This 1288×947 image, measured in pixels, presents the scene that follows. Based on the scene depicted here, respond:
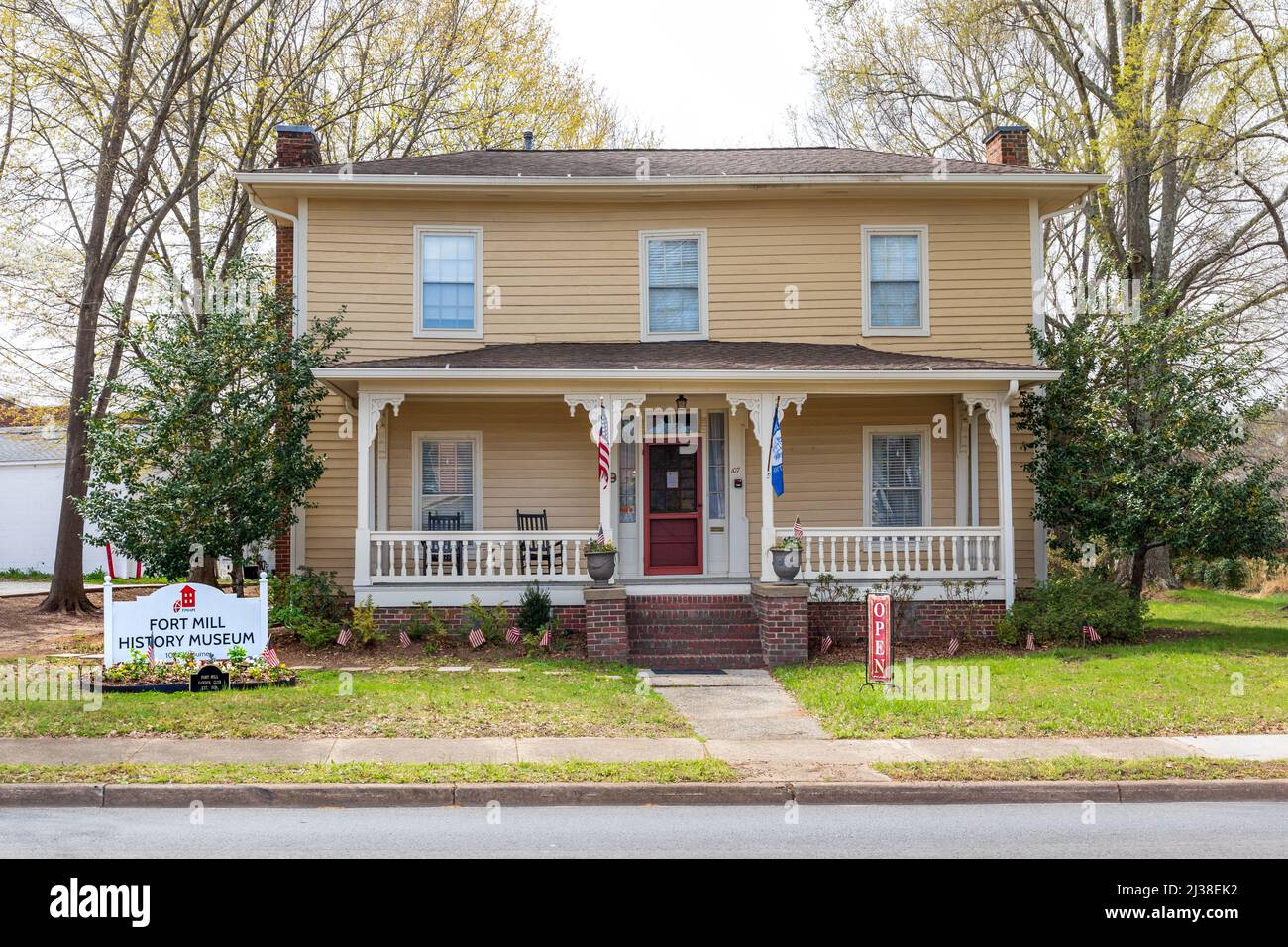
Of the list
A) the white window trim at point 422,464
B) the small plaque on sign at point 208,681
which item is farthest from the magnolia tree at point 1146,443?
the small plaque on sign at point 208,681

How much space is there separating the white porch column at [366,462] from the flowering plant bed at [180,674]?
3.07 m

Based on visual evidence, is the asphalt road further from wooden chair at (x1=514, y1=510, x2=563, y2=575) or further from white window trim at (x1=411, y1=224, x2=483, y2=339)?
white window trim at (x1=411, y1=224, x2=483, y2=339)

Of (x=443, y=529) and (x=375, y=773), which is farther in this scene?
(x=443, y=529)

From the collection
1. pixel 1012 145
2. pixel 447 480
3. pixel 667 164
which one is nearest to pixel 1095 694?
pixel 447 480

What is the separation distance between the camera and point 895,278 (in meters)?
16.8

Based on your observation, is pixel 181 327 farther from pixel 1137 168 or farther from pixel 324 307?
pixel 1137 168

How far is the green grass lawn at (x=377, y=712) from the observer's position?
9523 mm

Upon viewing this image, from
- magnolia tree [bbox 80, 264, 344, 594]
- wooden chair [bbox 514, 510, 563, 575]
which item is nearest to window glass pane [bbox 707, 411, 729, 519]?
wooden chair [bbox 514, 510, 563, 575]

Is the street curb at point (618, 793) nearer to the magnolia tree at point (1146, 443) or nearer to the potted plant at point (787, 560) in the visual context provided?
the potted plant at point (787, 560)

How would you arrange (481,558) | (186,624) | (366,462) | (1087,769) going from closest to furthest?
(1087,769) → (186,624) → (366,462) → (481,558)

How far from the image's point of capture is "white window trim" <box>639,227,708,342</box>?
16.8 m

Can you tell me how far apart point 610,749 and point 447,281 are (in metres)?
9.66

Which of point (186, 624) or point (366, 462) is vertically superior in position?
point (366, 462)

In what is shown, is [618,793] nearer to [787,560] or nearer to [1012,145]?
[787,560]
